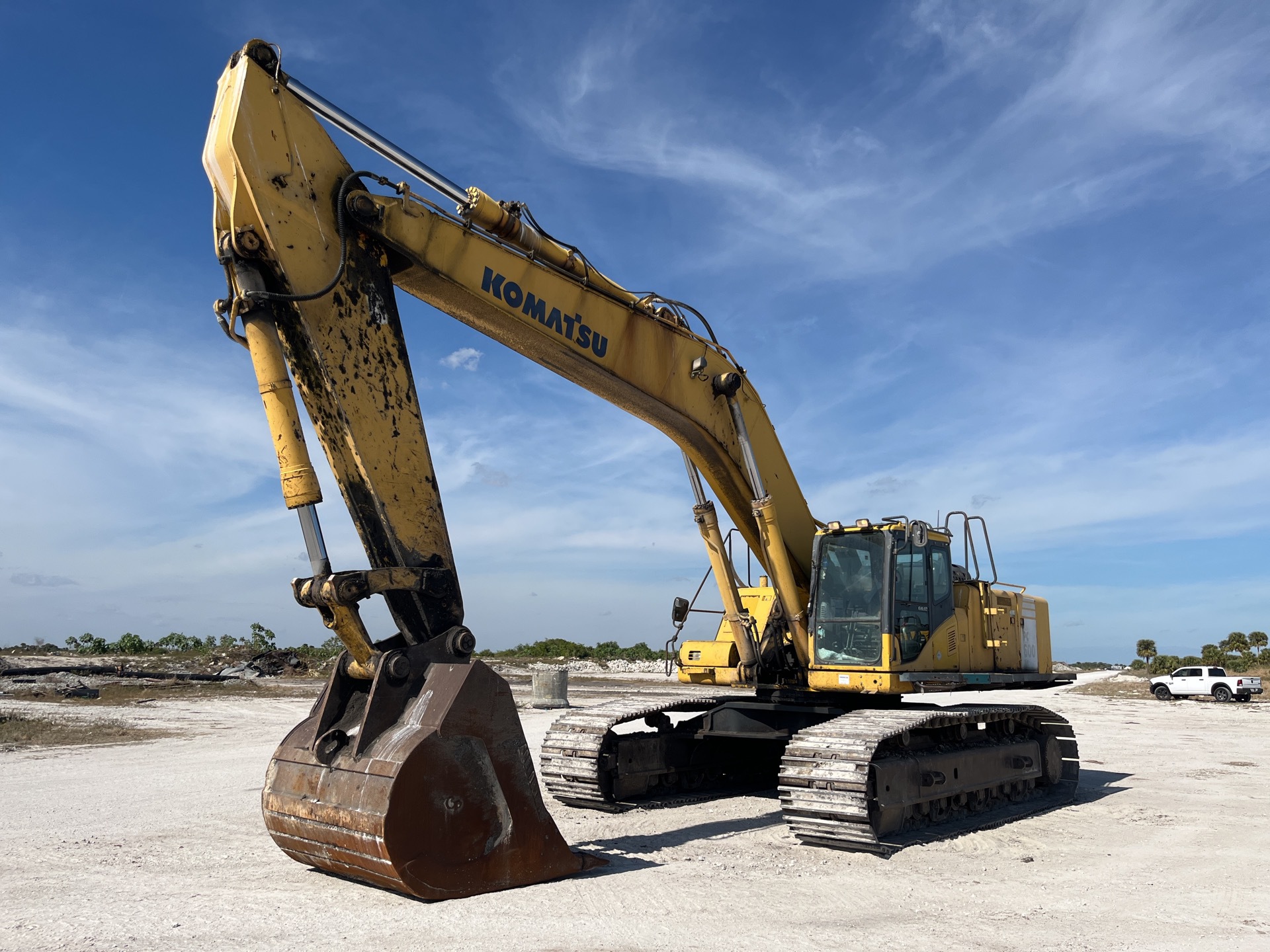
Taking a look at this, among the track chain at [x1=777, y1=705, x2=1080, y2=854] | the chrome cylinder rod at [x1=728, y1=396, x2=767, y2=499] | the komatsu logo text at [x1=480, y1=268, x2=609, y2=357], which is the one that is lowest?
the track chain at [x1=777, y1=705, x2=1080, y2=854]

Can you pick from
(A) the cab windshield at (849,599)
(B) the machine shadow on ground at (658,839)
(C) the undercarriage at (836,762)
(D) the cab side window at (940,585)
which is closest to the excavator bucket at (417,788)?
(B) the machine shadow on ground at (658,839)

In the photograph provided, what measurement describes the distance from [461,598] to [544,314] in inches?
94.5

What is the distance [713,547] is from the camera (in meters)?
10.4

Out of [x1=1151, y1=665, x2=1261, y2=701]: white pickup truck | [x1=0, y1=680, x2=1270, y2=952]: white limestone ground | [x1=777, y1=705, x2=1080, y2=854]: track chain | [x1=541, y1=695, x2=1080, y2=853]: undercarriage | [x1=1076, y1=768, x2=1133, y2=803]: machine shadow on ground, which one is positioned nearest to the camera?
[x1=0, y1=680, x2=1270, y2=952]: white limestone ground

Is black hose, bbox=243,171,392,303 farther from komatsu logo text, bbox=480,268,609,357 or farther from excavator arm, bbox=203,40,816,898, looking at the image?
komatsu logo text, bbox=480,268,609,357

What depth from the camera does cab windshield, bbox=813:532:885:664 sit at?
958cm

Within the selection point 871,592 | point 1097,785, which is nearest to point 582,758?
point 871,592

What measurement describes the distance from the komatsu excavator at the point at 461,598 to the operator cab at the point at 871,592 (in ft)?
0.08

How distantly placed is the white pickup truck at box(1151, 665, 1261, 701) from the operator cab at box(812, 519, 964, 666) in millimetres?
28795

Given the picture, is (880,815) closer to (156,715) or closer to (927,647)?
(927,647)

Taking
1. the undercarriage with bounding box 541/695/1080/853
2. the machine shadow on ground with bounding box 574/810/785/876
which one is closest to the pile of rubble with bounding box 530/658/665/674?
the undercarriage with bounding box 541/695/1080/853

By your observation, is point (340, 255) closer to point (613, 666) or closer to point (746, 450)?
point (746, 450)

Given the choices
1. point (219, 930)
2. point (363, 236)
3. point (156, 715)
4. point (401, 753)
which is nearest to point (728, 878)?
point (401, 753)

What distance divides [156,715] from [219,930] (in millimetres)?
17271
